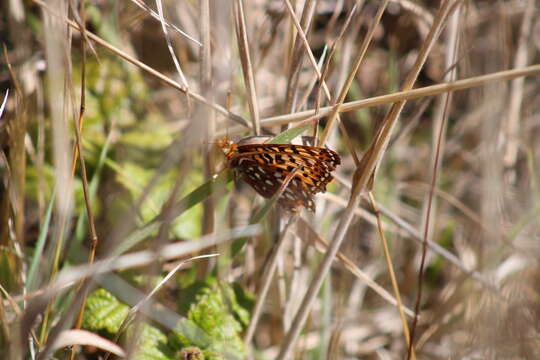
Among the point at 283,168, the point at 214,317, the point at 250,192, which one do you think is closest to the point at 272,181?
the point at 283,168

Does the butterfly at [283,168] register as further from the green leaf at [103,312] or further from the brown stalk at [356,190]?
the green leaf at [103,312]

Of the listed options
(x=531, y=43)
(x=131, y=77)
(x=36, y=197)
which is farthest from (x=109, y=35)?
(x=531, y=43)

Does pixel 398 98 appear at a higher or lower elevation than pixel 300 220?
higher

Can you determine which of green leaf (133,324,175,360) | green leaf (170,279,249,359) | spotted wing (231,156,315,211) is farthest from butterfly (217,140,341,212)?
green leaf (133,324,175,360)

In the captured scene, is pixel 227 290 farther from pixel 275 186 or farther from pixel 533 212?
pixel 533 212

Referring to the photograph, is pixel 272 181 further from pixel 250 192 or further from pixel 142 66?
pixel 250 192

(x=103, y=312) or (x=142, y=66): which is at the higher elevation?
(x=142, y=66)

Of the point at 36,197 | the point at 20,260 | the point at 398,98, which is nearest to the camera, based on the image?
the point at 398,98
